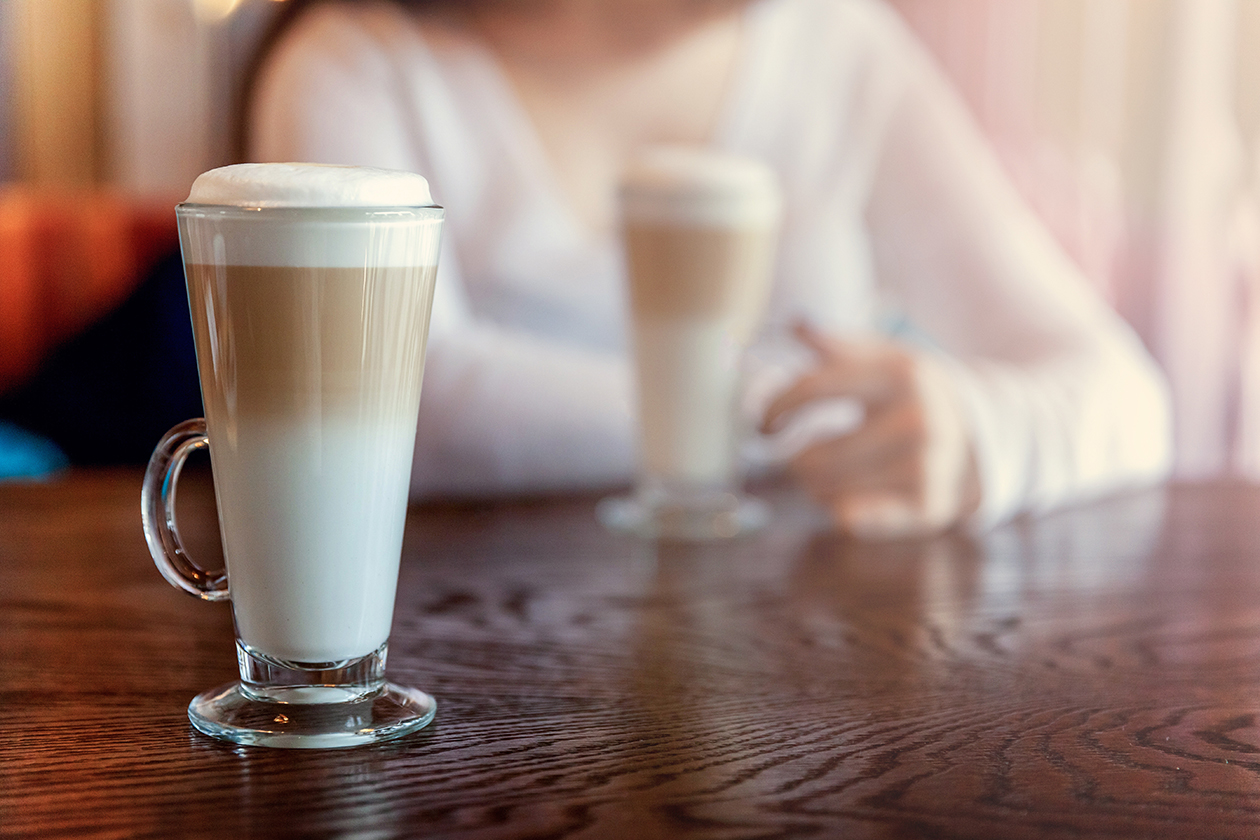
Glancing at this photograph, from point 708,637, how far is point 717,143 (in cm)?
95

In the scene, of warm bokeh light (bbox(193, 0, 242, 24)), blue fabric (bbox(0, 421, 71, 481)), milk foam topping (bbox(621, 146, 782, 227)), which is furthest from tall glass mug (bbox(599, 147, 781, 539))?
warm bokeh light (bbox(193, 0, 242, 24))

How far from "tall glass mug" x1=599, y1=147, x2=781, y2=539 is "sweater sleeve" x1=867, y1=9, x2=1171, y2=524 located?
0.17m

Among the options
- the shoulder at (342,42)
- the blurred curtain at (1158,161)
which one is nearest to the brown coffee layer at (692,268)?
the shoulder at (342,42)

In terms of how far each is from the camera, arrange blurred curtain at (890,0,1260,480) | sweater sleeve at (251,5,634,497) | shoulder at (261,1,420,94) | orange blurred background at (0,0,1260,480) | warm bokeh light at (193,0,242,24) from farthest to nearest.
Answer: warm bokeh light at (193,0,242,24), blurred curtain at (890,0,1260,480), orange blurred background at (0,0,1260,480), shoulder at (261,1,420,94), sweater sleeve at (251,5,634,497)

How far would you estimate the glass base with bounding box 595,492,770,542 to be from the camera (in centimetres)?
80

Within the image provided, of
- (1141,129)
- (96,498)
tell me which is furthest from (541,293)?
(1141,129)

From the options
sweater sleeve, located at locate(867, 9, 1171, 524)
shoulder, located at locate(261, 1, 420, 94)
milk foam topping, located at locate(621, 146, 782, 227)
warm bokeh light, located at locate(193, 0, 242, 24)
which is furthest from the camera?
warm bokeh light, located at locate(193, 0, 242, 24)

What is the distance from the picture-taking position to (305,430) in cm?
39

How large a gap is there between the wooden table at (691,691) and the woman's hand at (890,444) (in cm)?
5

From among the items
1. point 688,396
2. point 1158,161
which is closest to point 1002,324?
point 688,396

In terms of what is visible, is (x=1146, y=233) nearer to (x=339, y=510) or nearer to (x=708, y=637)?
(x=708, y=637)

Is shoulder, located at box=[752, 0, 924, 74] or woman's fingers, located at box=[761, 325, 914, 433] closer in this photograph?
woman's fingers, located at box=[761, 325, 914, 433]

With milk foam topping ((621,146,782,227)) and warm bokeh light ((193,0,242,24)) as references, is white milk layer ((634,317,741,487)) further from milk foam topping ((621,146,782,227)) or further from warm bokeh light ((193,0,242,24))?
warm bokeh light ((193,0,242,24))

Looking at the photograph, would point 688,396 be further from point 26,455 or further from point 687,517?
point 26,455
